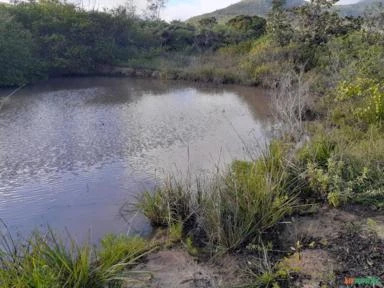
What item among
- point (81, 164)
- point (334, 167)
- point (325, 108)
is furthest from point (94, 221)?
point (325, 108)

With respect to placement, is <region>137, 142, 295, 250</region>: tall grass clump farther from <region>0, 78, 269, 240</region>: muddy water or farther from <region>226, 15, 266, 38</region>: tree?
<region>226, 15, 266, 38</region>: tree

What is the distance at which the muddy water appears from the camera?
5.25 meters

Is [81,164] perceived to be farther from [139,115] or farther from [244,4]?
[244,4]

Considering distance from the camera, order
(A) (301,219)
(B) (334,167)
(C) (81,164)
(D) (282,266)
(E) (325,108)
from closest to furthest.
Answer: (D) (282,266) < (A) (301,219) < (B) (334,167) < (C) (81,164) < (E) (325,108)

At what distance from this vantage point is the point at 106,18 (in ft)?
74.0

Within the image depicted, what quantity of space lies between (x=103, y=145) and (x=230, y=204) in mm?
4921

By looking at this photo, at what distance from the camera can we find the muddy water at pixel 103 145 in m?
5.25

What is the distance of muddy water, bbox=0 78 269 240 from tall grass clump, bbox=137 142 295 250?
0.38 m

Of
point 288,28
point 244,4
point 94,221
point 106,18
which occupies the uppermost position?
point 244,4

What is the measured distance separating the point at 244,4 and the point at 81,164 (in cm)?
5961

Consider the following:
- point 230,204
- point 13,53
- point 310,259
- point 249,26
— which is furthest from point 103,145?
point 249,26

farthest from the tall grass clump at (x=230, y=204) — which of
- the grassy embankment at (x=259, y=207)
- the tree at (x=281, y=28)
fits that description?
the tree at (x=281, y=28)

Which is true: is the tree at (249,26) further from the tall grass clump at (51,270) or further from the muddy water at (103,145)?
the tall grass clump at (51,270)

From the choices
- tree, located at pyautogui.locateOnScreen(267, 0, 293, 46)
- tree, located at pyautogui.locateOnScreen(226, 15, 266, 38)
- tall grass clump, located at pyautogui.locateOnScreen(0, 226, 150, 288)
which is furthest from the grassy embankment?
tree, located at pyautogui.locateOnScreen(226, 15, 266, 38)
